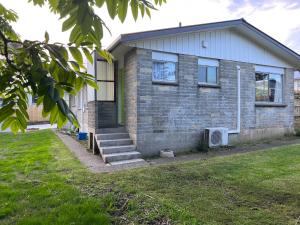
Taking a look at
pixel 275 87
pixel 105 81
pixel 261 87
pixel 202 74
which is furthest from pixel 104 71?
pixel 275 87

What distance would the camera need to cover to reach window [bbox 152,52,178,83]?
29.0 feet

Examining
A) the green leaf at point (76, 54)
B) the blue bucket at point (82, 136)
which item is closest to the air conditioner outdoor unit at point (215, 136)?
the blue bucket at point (82, 136)

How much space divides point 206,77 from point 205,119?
4.98ft

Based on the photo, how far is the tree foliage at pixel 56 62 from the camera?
1.09 m

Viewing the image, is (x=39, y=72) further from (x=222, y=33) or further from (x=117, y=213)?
(x=222, y=33)

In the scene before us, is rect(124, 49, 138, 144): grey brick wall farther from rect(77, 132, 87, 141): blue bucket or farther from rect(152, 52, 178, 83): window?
rect(77, 132, 87, 141): blue bucket

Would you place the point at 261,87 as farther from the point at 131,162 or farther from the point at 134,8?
the point at 134,8

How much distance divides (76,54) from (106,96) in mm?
8741

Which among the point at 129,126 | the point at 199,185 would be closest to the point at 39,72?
the point at 199,185

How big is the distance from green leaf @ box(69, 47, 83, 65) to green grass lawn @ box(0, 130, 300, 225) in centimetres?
278

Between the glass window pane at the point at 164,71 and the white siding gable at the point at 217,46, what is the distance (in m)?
0.45

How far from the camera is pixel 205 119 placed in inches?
390

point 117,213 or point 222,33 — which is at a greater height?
point 222,33

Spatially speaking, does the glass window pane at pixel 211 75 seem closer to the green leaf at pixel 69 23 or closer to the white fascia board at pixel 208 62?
the white fascia board at pixel 208 62
